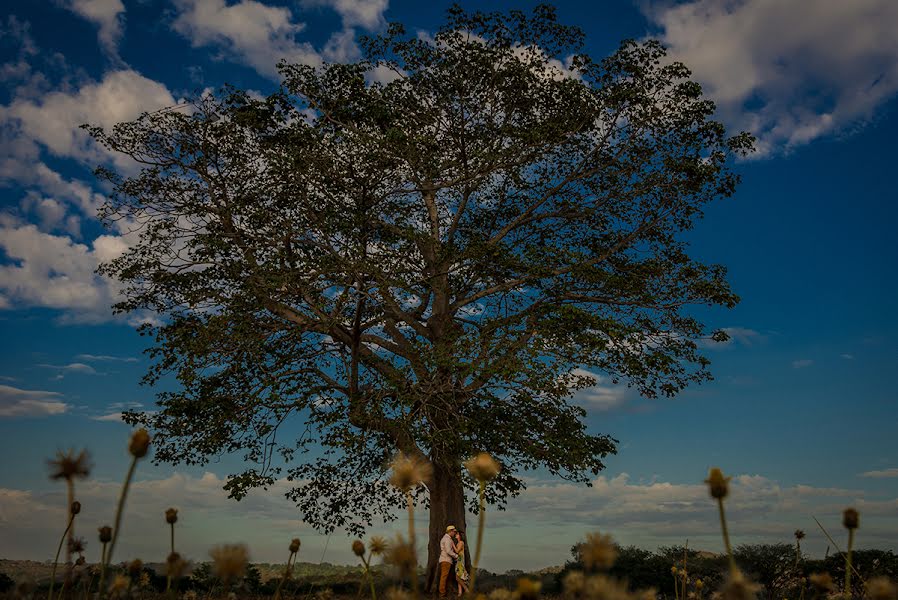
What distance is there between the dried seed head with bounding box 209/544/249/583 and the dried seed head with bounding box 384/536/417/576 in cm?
33

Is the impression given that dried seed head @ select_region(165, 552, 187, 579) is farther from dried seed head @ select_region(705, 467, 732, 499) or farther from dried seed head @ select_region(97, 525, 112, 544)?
dried seed head @ select_region(705, 467, 732, 499)

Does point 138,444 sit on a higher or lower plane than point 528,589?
higher

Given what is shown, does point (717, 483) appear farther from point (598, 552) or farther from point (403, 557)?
point (403, 557)

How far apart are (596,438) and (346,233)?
6225 mm

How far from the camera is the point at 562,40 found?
600 inches

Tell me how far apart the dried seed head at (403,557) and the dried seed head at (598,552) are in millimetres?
349

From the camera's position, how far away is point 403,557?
62.0 inches

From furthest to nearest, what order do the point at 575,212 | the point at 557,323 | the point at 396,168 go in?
the point at 575,212 → the point at 396,168 → the point at 557,323

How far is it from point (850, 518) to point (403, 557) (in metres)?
1.27

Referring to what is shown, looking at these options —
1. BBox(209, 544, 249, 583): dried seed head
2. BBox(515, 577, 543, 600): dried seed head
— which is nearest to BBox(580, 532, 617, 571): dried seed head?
BBox(515, 577, 543, 600): dried seed head

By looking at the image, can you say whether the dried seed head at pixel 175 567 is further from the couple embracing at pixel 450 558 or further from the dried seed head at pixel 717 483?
the couple embracing at pixel 450 558

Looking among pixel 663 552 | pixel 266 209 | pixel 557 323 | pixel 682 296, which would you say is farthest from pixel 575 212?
pixel 663 552

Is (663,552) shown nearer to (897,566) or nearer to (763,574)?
(763,574)

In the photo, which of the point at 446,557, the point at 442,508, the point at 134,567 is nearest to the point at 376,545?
the point at 134,567
